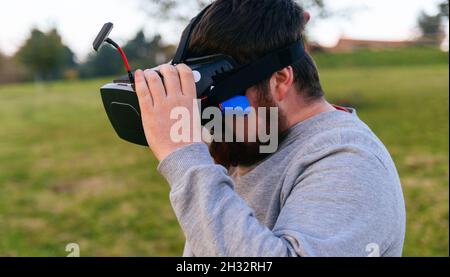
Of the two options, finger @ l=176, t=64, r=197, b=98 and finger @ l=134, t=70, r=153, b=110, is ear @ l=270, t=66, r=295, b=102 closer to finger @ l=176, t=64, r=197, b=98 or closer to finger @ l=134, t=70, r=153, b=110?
finger @ l=176, t=64, r=197, b=98

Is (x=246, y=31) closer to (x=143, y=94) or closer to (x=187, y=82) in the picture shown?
(x=187, y=82)

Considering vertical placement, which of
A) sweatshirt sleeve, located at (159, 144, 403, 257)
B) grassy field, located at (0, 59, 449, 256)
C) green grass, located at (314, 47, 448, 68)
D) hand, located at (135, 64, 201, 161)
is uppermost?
hand, located at (135, 64, 201, 161)

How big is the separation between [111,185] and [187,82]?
691 cm

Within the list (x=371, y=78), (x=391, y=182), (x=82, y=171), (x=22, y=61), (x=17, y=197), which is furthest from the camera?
(x=22, y=61)

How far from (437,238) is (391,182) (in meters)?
4.57

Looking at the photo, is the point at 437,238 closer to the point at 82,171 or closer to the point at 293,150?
the point at 293,150

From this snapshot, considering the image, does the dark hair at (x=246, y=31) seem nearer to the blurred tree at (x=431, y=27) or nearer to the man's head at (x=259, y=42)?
the man's head at (x=259, y=42)

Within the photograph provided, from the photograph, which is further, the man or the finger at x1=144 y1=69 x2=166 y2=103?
the finger at x1=144 y1=69 x2=166 y2=103

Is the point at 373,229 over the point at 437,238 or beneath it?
over

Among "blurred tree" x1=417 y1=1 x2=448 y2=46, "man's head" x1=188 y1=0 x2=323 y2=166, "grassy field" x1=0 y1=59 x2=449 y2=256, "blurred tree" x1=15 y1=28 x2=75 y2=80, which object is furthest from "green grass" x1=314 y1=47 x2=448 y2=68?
"man's head" x1=188 y1=0 x2=323 y2=166

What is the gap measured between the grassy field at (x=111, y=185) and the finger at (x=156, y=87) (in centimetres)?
417

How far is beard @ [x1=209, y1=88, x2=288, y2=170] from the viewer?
1.47 meters
